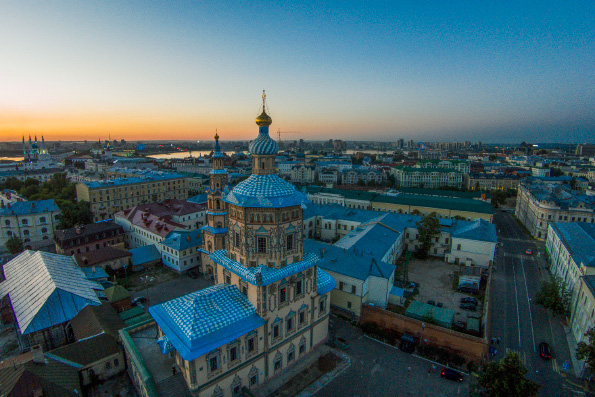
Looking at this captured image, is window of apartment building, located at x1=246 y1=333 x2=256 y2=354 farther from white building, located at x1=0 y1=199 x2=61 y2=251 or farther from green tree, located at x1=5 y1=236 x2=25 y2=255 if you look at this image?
white building, located at x1=0 y1=199 x2=61 y2=251

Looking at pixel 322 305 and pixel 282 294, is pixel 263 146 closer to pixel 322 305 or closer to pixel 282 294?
pixel 282 294

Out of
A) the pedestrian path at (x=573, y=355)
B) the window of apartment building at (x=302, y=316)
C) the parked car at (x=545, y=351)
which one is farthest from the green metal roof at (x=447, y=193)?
the window of apartment building at (x=302, y=316)

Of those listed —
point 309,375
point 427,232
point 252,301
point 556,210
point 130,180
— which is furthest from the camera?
point 130,180

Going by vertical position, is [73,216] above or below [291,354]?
above

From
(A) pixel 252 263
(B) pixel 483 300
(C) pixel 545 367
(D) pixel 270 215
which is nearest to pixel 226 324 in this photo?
(A) pixel 252 263

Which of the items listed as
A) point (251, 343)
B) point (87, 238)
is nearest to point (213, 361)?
point (251, 343)

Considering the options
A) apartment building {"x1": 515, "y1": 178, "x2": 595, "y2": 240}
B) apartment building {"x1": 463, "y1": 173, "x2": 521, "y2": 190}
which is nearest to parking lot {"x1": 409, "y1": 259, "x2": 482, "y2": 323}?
apartment building {"x1": 515, "y1": 178, "x2": 595, "y2": 240}

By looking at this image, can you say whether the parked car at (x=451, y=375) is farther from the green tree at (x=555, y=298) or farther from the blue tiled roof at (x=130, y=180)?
the blue tiled roof at (x=130, y=180)
